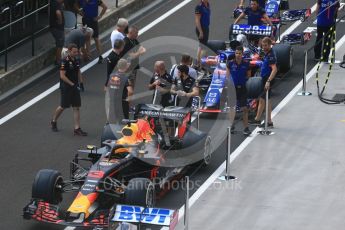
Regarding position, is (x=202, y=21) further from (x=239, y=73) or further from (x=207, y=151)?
(x=207, y=151)

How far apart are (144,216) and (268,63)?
6.68 meters

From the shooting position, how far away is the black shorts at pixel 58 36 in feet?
79.3

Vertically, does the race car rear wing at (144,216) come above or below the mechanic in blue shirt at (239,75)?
below

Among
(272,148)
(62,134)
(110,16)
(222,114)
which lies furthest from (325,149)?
(110,16)

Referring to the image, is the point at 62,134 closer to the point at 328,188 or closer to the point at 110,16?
the point at 328,188

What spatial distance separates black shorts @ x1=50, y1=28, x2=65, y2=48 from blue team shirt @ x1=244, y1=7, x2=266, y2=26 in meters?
4.40

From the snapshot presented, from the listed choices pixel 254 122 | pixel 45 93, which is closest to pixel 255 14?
pixel 254 122

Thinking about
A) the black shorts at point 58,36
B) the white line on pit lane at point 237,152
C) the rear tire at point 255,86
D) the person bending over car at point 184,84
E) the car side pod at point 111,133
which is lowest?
the white line on pit lane at point 237,152

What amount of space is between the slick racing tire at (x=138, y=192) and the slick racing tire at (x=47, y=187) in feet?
3.67

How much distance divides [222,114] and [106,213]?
6.38 meters

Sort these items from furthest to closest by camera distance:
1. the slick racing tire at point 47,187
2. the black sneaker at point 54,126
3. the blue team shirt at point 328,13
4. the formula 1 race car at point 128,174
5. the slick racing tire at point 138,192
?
1. the blue team shirt at point 328,13
2. the black sneaker at point 54,126
3. the slick racing tire at point 47,187
4. the slick racing tire at point 138,192
5. the formula 1 race car at point 128,174

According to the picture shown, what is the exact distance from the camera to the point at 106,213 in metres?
15.6

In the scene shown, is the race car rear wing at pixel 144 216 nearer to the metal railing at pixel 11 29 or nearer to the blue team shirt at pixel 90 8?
the metal railing at pixel 11 29

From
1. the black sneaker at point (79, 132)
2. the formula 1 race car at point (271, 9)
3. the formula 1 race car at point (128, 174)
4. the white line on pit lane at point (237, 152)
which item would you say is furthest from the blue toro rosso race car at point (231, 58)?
the formula 1 race car at point (128, 174)
